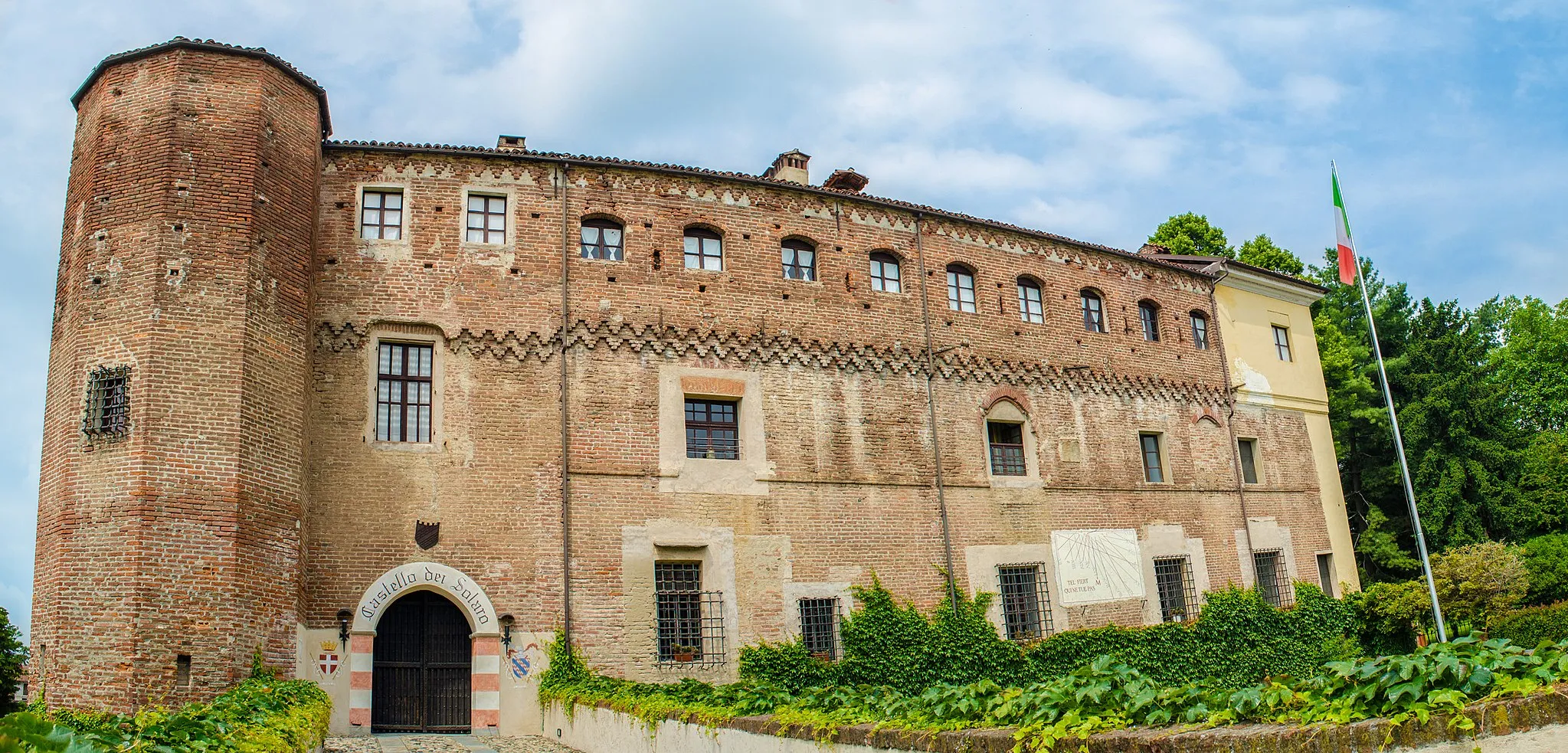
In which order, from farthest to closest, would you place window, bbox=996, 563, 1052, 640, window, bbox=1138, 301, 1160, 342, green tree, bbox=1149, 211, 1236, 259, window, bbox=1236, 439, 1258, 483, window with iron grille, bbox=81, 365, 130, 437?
green tree, bbox=1149, 211, 1236, 259 < window, bbox=1236, 439, 1258, 483 < window, bbox=1138, 301, 1160, 342 < window, bbox=996, 563, 1052, 640 < window with iron grille, bbox=81, 365, 130, 437

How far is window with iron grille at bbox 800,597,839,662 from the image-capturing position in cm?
1920

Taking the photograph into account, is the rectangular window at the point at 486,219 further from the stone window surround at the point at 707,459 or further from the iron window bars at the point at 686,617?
the iron window bars at the point at 686,617

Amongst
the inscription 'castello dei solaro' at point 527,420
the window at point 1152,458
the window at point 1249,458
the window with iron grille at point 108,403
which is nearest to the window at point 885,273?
the inscription 'castello dei solaro' at point 527,420

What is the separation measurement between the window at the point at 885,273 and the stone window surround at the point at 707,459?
3.76m

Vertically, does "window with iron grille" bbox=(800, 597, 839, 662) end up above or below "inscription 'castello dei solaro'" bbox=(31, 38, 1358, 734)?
below

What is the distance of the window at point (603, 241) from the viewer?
1978 centimetres

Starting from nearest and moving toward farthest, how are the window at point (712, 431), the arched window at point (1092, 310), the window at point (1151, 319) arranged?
the window at point (712, 431) → the arched window at point (1092, 310) → the window at point (1151, 319)

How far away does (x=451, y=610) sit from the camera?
17.4m

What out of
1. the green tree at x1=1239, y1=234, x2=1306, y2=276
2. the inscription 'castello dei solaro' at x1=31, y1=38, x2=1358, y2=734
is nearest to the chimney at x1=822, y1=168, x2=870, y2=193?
the inscription 'castello dei solaro' at x1=31, y1=38, x2=1358, y2=734

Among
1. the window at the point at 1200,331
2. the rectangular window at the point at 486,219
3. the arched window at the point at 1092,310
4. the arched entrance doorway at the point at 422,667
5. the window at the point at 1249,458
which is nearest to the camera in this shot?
the arched entrance doorway at the point at 422,667

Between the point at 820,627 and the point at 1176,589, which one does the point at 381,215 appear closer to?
the point at 820,627

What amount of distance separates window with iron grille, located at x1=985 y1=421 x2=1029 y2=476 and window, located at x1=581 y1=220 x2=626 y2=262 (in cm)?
850

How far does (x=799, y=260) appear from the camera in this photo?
2155 cm

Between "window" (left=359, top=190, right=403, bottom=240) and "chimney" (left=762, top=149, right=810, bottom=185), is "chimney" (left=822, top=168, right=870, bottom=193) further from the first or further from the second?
"window" (left=359, top=190, right=403, bottom=240)
